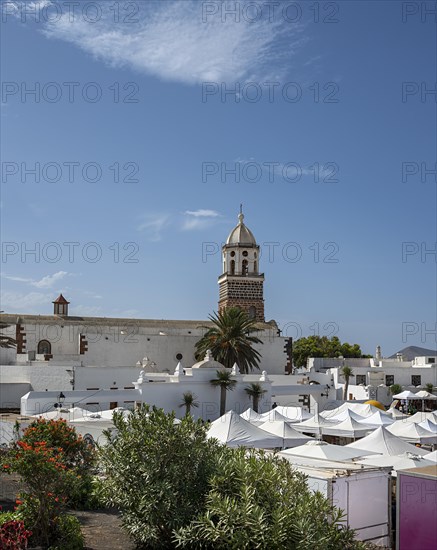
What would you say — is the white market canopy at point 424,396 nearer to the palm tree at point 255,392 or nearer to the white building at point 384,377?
the white building at point 384,377

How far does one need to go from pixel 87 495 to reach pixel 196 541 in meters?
5.09

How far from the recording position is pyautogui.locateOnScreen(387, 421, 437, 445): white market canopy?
22.8 metres

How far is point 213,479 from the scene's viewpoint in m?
9.32

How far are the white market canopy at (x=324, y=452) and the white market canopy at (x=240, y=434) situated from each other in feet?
11.4

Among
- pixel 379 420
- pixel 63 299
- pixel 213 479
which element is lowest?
pixel 379 420

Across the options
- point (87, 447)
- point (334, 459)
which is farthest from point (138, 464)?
point (334, 459)

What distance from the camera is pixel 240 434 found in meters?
19.4

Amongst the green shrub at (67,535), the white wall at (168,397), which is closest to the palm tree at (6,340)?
the white wall at (168,397)

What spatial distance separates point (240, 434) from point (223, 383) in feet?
40.2

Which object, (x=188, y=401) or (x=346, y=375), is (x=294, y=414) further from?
(x=346, y=375)

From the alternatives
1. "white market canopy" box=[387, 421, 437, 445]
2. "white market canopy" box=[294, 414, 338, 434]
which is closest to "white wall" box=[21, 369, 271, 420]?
"white market canopy" box=[294, 414, 338, 434]

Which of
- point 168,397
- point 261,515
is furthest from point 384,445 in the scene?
point 168,397

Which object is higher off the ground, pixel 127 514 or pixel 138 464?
pixel 138 464

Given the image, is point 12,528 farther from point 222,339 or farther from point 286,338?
point 286,338
